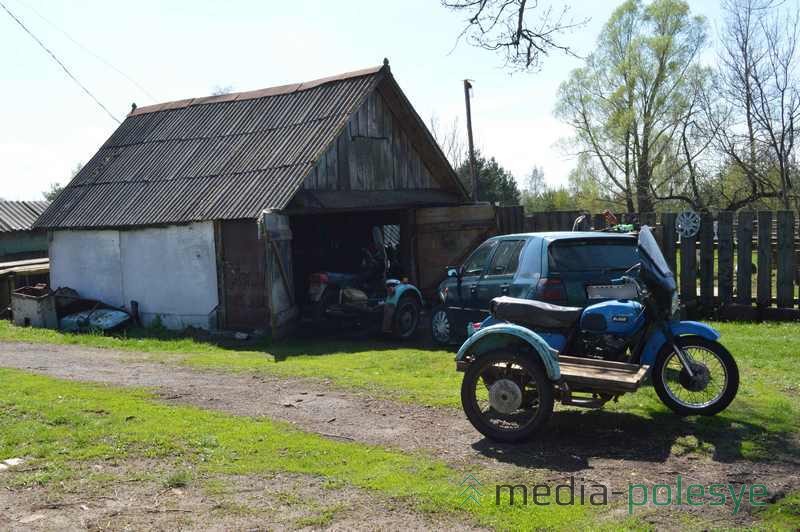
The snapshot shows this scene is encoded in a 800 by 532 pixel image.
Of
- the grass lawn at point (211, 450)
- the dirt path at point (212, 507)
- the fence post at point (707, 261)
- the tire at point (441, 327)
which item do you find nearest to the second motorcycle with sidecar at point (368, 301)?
the tire at point (441, 327)

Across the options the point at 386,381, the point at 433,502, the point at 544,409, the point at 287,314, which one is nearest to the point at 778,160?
the point at 287,314

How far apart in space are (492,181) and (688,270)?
36.2 metres

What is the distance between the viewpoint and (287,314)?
13.7 m

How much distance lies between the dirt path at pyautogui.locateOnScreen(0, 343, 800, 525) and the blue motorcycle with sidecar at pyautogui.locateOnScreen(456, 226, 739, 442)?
29 cm

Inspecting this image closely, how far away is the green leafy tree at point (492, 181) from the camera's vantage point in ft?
150

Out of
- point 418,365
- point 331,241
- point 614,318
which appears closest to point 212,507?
point 614,318

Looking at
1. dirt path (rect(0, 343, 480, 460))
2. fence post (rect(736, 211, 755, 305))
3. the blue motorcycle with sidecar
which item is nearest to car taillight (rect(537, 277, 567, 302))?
the blue motorcycle with sidecar

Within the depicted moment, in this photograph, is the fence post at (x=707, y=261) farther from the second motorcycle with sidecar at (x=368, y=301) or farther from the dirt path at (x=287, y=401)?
the dirt path at (x=287, y=401)

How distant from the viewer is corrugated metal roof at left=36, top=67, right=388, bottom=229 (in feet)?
47.7

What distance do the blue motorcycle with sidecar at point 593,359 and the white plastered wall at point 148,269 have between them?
9011 mm

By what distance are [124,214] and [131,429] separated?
10062mm

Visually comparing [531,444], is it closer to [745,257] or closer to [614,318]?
[614,318]

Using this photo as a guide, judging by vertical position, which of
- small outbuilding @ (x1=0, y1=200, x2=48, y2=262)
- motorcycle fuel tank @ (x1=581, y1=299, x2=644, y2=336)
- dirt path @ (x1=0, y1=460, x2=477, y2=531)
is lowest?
dirt path @ (x1=0, y1=460, x2=477, y2=531)

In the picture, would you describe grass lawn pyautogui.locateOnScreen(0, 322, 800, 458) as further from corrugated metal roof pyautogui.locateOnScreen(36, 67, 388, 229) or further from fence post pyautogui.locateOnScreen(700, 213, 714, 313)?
corrugated metal roof pyautogui.locateOnScreen(36, 67, 388, 229)
